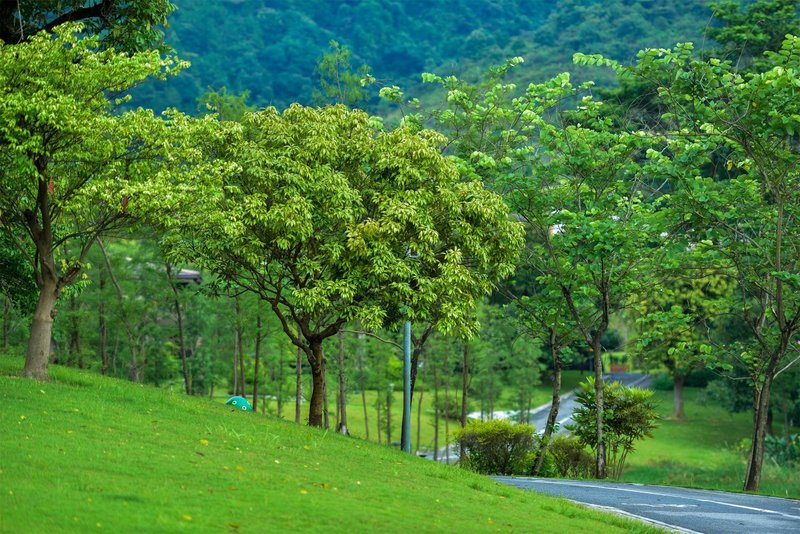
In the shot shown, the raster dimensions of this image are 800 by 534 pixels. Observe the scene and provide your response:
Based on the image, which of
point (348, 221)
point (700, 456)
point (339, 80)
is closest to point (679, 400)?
point (700, 456)

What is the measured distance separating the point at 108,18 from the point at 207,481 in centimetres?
1477

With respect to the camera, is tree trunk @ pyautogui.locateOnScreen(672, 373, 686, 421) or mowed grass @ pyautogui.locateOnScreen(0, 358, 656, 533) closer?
mowed grass @ pyautogui.locateOnScreen(0, 358, 656, 533)

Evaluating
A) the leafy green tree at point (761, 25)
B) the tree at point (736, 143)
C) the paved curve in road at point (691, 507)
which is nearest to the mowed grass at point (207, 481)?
the paved curve in road at point (691, 507)

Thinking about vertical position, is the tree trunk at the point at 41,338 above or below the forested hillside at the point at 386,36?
below

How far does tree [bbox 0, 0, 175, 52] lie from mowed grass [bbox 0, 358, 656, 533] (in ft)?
28.3

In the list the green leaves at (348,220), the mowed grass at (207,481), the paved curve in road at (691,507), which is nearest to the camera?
the mowed grass at (207,481)

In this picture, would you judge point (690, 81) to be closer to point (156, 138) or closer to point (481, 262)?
point (481, 262)

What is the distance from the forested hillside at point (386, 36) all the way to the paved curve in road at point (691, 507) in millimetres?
76373

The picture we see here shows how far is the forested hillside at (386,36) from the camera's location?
10000 cm

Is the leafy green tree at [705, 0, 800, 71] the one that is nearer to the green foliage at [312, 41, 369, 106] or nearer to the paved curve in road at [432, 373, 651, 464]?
the paved curve in road at [432, 373, 651, 464]

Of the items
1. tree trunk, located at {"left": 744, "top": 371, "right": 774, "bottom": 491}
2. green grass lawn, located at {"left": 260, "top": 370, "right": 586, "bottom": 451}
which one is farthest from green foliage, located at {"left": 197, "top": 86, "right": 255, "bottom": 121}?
tree trunk, located at {"left": 744, "top": 371, "right": 774, "bottom": 491}

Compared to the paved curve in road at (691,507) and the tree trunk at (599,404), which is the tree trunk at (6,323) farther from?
the paved curve in road at (691,507)

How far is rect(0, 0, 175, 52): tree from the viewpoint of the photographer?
22.3 m

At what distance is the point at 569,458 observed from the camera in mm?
31047
